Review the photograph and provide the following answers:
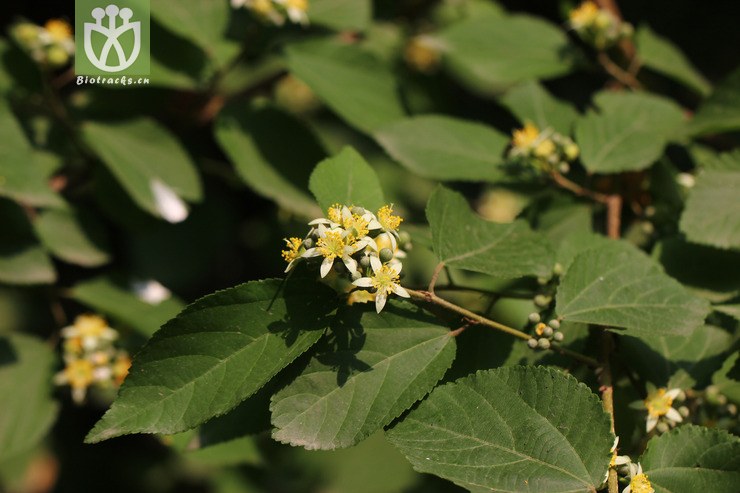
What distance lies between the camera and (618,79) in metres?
2.42

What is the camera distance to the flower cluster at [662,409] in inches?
56.9

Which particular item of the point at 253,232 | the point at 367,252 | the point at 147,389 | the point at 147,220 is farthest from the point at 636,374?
the point at 253,232

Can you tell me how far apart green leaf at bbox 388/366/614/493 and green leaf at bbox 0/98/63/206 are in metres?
1.16

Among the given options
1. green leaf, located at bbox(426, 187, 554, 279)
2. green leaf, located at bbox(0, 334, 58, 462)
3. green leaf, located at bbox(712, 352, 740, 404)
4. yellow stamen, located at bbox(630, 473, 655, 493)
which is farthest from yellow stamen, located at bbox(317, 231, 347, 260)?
green leaf, located at bbox(0, 334, 58, 462)

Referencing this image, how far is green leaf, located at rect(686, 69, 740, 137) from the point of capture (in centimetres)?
194

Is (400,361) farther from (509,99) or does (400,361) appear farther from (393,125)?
(509,99)

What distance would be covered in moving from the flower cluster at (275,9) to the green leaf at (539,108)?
27.0 inches

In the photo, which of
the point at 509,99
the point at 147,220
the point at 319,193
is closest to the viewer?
the point at 319,193

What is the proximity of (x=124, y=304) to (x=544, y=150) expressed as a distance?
1.32 meters

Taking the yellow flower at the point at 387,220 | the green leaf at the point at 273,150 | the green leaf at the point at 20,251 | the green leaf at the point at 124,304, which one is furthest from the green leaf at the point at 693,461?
the green leaf at the point at 20,251

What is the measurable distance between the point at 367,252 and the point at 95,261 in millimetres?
1317

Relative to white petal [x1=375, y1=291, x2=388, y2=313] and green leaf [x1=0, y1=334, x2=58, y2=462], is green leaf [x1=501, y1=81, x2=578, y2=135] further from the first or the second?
green leaf [x1=0, y1=334, x2=58, y2=462]

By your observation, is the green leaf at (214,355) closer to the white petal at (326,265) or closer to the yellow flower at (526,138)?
the white petal at (326,265)

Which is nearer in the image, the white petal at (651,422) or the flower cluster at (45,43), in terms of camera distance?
the white petal at (651,422)
